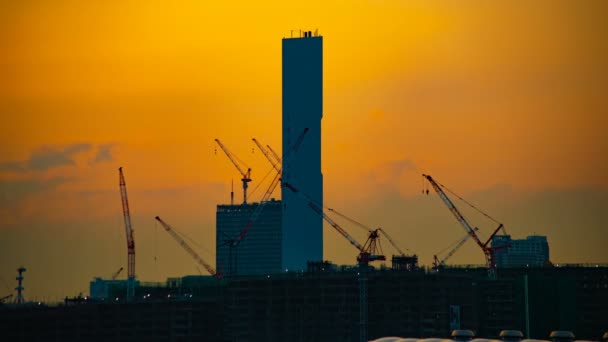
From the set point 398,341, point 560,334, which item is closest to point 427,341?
point 398,341

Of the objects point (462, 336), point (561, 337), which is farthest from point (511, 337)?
point (561, 337)

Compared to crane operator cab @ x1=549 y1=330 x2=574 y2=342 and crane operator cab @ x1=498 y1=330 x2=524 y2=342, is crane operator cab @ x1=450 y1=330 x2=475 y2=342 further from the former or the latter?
crane operator cab @ x1=549 y1=330 x2=574 y2=342

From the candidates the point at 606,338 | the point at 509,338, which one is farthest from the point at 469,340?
the point at 606,338

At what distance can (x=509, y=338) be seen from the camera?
606 ft

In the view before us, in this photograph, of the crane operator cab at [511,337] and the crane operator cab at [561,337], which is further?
the crane operator cab at [561,337]

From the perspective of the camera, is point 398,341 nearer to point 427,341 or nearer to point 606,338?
point 427,341

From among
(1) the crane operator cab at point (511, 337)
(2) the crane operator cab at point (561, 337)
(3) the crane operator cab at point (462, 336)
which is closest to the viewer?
(1) the crane operator cab at point (511, 337)

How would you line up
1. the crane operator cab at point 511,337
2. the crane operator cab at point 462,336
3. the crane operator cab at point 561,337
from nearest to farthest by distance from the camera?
the crane operator cab at point 511,337
the crane operator cab at point 462,336
the crane operator cab at point 561,337

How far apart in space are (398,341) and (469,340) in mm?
9193

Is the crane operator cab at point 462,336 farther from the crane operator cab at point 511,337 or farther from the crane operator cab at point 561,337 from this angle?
the crane operator cab at point 561,337

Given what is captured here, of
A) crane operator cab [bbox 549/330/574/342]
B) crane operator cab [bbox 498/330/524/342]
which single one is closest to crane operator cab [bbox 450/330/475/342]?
crane operator cab [bbox 498/330/524/342]

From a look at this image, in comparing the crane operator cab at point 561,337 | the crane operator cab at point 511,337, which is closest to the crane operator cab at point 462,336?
the crane operator cab at point 511,337

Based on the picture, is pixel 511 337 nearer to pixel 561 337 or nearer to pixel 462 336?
pixel 462 336

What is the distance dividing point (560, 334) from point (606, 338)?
211 inches
